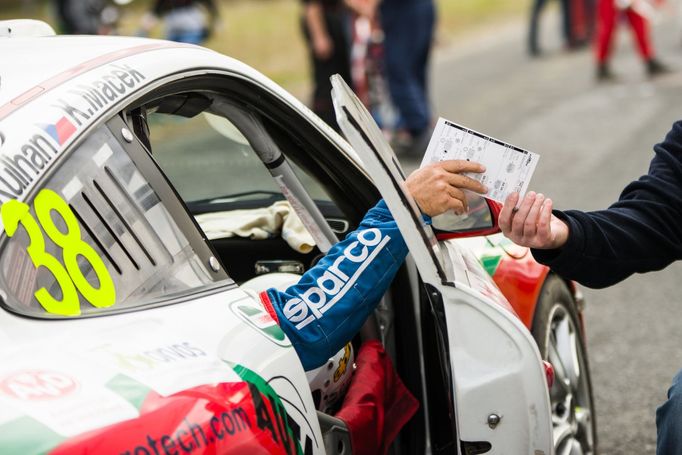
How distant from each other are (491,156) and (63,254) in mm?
892

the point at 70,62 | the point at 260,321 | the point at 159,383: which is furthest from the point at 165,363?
the point at 70,62

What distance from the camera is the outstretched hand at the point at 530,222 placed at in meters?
2.45

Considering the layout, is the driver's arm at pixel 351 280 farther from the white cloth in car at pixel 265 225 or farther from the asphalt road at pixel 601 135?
the asphalt road at pixel 601 135

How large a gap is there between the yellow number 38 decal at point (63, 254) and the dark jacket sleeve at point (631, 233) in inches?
42.0

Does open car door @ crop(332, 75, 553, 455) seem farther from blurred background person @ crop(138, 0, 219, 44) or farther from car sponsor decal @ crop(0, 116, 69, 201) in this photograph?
blurred background person @ crop(138, 0, 219, 44)

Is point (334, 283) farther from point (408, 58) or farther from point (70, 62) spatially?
point (408, 58)

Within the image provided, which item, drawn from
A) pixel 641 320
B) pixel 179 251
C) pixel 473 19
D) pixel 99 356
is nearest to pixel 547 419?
pixel 179 251

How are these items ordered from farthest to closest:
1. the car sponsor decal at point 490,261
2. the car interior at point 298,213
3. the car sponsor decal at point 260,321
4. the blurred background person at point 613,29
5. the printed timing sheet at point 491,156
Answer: the blurred background person at point 613,29
the car sponsor decal at point 490,261
the car interior at point 298,213
the printed timing sheet at point 491,156
the car sponsor decal at point 260,321

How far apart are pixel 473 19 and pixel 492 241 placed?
2079 cm

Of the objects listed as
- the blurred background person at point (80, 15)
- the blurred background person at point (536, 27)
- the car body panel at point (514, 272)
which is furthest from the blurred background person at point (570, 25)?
the car body panel at point (514, 272)

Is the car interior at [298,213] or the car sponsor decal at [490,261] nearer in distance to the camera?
the car interior at [298,213]

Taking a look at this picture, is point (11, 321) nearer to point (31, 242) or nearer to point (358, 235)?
point (31, 242)

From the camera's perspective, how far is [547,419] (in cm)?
Answer: 245

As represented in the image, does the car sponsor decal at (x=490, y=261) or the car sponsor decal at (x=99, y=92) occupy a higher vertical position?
the car sponsor decal at (x=99, y=92)
